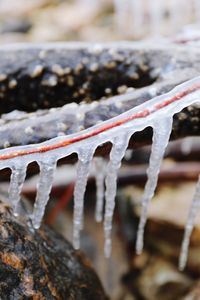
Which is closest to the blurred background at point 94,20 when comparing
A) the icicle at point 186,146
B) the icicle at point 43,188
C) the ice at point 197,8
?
the ice at point 197,8

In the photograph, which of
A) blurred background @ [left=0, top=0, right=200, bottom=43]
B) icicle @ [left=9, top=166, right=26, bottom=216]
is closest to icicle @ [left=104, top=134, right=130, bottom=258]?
icicle @ [left=9, top=166, right=26, bottom=216]

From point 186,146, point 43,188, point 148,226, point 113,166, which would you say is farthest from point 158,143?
point 186,146

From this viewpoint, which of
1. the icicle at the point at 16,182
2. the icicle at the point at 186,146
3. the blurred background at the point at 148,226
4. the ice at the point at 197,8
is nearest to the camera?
the icicle at the point at 16,182

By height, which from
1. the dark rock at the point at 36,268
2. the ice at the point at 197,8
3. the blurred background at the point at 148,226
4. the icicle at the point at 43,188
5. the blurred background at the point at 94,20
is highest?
the icicle at the point at 43,188

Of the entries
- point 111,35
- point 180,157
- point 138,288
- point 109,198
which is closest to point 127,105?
point 109,198

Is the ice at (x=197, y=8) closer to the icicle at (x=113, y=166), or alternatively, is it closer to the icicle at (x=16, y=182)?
the icicle at (x=113, y=166)

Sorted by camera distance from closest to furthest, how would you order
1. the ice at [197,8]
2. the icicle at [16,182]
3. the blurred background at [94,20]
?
the icicle at [16,182] → the ice at [197,8] → the blurred background at [94,20]
